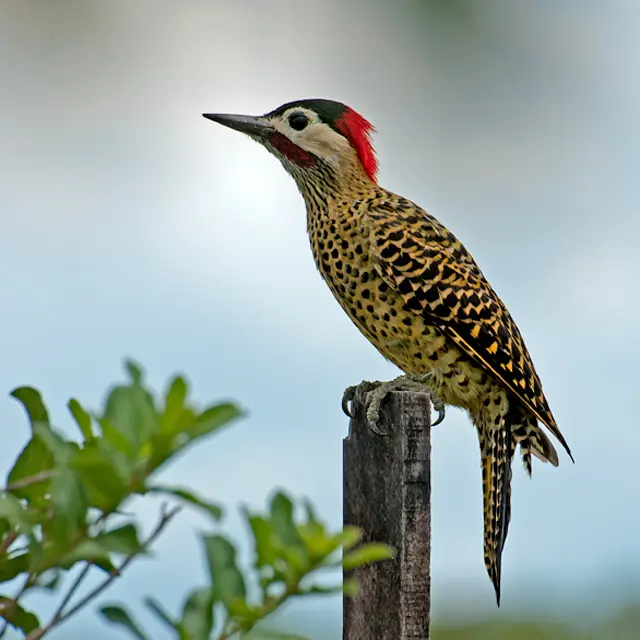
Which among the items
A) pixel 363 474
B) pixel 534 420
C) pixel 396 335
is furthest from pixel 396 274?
pixel 363 474

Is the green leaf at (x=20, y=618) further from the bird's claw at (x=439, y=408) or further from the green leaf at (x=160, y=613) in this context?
the bird's claw at (x=439, y=408)

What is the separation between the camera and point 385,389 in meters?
3.84

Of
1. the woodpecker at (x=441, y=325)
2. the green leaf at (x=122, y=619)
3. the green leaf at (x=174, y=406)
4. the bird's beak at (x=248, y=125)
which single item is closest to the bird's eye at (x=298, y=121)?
the bird's beak at (x=248, y=125)

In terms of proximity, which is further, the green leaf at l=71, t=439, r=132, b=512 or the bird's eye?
the bird's eye

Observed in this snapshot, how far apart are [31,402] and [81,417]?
90 millimetres

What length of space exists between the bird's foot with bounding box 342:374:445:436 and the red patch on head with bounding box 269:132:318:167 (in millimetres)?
1463

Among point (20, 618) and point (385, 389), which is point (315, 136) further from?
point (20, 618)

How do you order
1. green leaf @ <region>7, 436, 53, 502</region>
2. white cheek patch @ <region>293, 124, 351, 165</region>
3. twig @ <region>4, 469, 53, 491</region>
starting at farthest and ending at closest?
white cheek patch @ <region>293, 124, 351, 165</region>
green leaf @ <region>7, 436, 53, 502</region>
twig @ <region>4, 469, 53, 491</region>

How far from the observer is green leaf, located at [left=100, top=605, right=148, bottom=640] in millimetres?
1185

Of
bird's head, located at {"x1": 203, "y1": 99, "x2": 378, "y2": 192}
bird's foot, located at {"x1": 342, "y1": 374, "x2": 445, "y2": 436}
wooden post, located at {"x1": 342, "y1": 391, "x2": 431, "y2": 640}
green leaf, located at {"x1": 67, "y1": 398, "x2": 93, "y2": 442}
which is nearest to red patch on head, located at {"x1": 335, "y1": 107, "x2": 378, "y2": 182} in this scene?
bird's head, located at {"x1": 203, "y1": 99, "x2": 378, "y2": 192}

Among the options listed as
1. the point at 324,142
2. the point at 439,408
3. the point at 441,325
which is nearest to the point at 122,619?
the point at 439,408

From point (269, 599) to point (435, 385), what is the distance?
3479 millimetres

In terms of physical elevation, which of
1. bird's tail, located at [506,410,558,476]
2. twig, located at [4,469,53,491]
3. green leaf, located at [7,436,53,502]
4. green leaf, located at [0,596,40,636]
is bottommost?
green leaf, located at [0,596,40,636]

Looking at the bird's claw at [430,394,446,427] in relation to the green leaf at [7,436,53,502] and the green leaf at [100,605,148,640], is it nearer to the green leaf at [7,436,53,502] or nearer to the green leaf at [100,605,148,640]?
the green leaf at [7,436,53,502]
